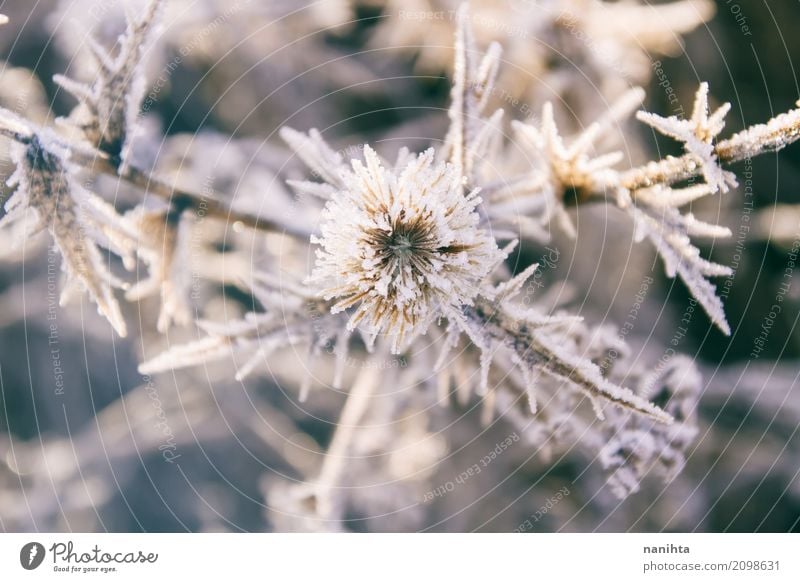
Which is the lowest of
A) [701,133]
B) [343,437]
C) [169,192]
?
[343,437]

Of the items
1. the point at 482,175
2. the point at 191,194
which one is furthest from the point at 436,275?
the point at 191,194

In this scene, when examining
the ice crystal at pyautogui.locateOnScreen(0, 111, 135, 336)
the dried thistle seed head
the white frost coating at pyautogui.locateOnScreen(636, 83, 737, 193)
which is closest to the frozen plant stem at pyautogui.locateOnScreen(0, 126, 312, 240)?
the ice crystal at pyautogui.locateOnScreen(0, 111, 135, 336)

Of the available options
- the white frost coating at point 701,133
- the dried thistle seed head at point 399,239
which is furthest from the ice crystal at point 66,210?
the white frost coating at point 701,133

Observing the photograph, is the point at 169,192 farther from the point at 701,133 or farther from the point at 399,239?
the point at 701,133

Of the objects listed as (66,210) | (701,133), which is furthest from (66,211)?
(701,133)

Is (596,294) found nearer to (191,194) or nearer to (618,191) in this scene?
(618,191)

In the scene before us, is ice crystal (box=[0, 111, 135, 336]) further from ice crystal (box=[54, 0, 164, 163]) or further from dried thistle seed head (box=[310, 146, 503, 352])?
dried thistle seed head (box=[310, 146, 503, 352])
